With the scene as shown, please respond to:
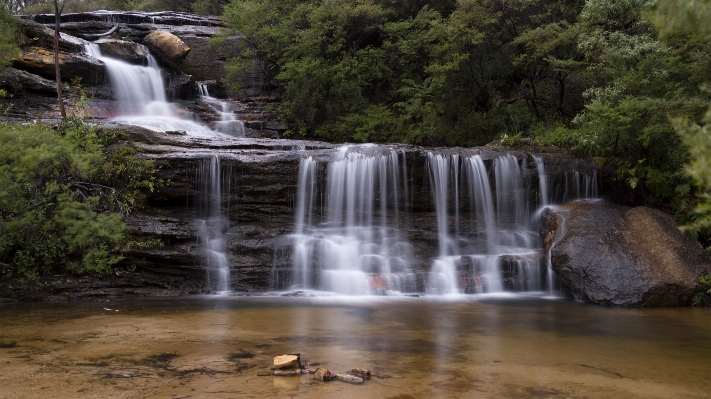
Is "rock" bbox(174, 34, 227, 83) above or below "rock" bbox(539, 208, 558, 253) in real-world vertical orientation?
above

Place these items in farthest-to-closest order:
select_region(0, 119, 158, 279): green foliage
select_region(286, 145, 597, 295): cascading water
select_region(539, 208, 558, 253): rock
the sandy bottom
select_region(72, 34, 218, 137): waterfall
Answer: select_region(72, 34, 218, 137): waterfall → select_region(539, 208, 558, 253): rock → select_region(286, 145, 597, 295): cascading water → select_region(0, 119, 158, 279): green foliage → the sandy bottom

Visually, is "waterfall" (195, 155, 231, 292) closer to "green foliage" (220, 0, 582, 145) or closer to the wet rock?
"green foliage" (220, 0, 582, 145)

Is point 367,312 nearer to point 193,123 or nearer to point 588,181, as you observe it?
point 588,181

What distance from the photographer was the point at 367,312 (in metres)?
10.1

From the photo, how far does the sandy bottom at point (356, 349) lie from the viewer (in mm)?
5523

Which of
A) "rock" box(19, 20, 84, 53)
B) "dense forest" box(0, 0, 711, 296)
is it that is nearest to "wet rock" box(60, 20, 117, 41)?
"rock" box(19, 20, 84, 53)

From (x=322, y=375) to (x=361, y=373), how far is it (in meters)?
0.44

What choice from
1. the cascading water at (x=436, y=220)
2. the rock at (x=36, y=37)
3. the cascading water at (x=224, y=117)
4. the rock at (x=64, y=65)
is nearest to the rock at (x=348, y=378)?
the cascading water at (x=436, y=220)

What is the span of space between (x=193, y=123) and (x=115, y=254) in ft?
30.3

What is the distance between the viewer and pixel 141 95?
21547 millimetres

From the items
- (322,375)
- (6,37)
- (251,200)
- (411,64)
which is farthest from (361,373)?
(411,64)

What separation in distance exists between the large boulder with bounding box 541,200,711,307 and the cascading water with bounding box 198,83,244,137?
12791mm

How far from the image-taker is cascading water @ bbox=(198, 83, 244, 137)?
21016mm

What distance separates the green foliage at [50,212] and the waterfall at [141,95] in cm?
722
